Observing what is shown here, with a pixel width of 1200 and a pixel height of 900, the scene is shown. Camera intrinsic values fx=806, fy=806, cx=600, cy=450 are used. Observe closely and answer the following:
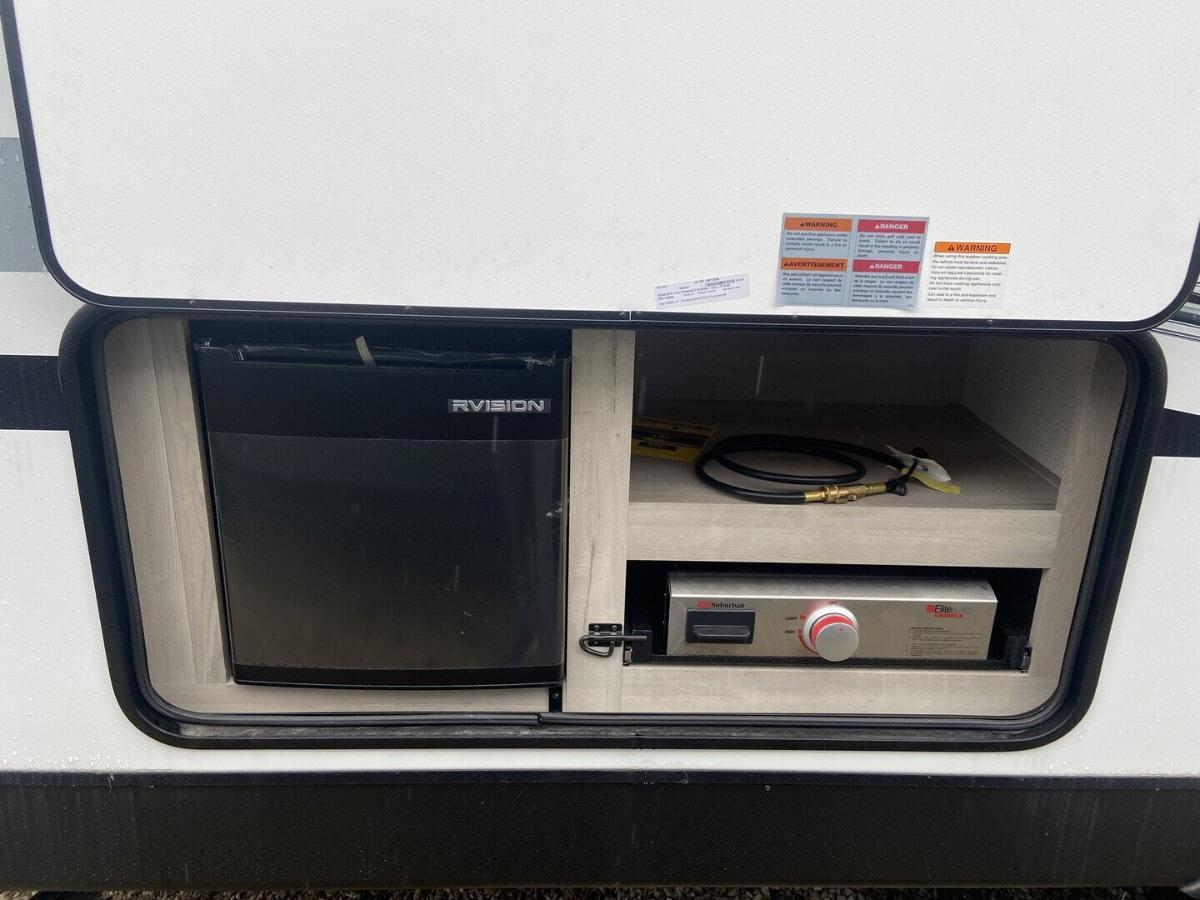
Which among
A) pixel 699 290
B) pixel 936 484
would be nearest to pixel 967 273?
pixel 699 290

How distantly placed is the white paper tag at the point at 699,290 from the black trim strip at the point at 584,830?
0.60 m

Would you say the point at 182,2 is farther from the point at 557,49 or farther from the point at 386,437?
the point at 386,437

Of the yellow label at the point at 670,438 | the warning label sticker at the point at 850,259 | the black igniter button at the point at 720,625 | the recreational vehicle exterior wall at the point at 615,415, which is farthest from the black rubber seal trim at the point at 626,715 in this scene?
the yellow label at the point at 670,438

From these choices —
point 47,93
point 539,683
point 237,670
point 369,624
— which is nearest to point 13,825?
point 237,670

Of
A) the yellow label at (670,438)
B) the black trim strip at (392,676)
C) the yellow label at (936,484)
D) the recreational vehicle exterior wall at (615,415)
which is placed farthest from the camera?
the yellow label at (670,438)

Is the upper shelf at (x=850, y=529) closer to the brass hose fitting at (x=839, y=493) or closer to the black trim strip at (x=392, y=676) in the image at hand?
the brass hose fitting at (x=839, y=493)

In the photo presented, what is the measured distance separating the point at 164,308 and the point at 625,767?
0.75 meters

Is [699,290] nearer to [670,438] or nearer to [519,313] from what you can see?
[519,313]

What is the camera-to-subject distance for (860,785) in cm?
103

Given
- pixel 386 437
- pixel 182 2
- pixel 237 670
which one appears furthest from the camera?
pixel 237 670

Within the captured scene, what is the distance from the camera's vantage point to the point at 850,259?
2.63 feet

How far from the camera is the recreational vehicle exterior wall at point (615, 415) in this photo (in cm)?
75

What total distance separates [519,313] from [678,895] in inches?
39.7

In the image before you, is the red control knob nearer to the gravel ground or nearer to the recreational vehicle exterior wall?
the recreational vehicle exterior wall
